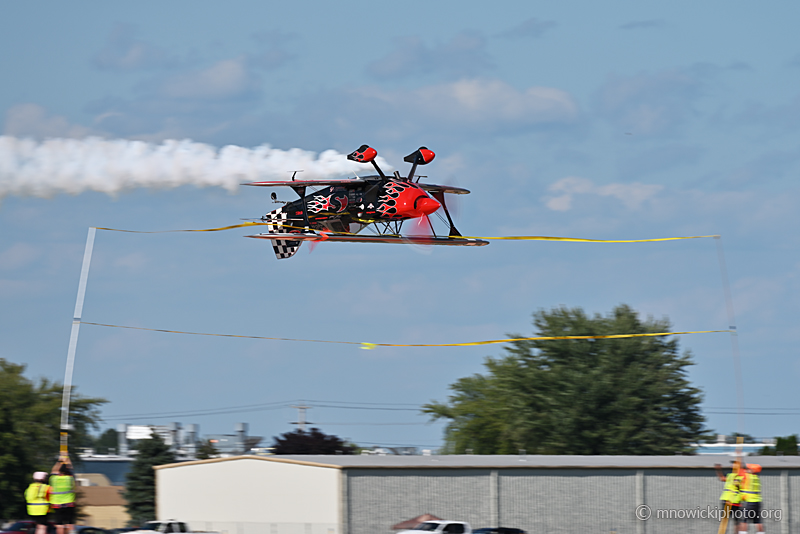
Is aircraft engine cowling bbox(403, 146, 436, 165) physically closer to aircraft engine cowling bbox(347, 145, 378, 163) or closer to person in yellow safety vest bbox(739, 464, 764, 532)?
aircraft engine cowling bbox(347, 145, 378, 163)

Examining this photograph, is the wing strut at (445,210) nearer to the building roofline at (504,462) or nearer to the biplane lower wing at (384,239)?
the biplane lower wing at (384,239)

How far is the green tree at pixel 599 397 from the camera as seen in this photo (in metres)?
74.3

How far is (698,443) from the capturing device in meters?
76.4

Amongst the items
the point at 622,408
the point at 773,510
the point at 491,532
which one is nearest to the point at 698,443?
the point at 622,408

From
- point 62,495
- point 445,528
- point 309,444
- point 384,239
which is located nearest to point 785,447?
point 309,444

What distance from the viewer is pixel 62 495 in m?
23.8

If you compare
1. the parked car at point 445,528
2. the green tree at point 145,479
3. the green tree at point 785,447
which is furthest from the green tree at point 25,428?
the green tree at point 785,447

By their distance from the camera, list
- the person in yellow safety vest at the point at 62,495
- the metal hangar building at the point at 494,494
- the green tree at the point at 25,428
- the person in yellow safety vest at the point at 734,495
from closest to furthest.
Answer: the person in yellow safety vest at the point at 62,495, the person in yellow safety vest at the point at 734,495, the metal hangar building at the point at 494,494, the green tree at the point at 25,428

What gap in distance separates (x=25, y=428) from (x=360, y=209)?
145 ft

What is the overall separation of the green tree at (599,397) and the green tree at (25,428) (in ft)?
102

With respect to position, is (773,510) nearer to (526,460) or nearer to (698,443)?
(526,460)

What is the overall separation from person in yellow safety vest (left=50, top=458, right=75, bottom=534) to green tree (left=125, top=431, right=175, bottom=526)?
154ft

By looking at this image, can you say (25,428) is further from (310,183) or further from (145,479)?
(310,183)

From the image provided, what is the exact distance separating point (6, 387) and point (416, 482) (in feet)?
129
